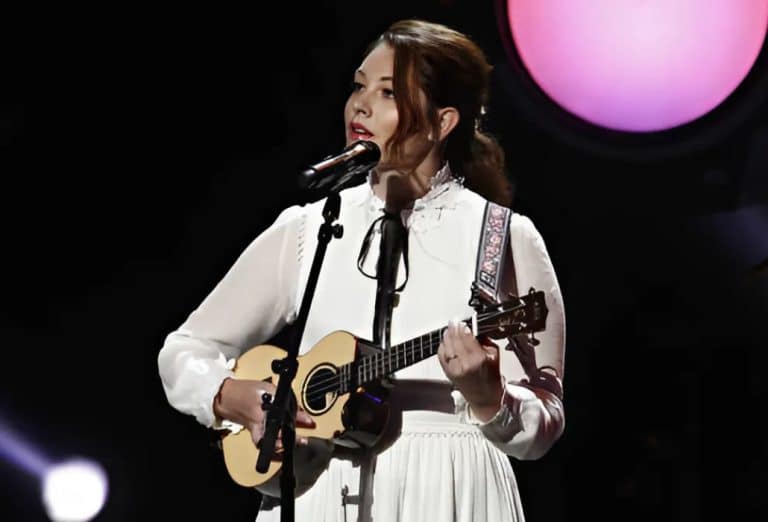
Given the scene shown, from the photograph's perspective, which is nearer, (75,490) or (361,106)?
(361,106)

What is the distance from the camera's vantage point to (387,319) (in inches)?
104

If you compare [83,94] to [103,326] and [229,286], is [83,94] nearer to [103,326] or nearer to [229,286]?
[103,326]

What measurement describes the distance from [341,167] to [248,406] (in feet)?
2.02

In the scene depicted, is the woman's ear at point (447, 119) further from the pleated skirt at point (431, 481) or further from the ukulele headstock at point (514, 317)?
the pleated skirt at point (431, 481)

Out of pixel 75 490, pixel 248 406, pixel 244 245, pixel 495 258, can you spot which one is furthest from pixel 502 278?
pixel 75 490

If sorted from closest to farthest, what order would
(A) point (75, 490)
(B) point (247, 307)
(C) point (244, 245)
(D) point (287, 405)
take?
(D) point (287, 405) < (B) point (247, 307) < (C) point (244, 245) < (A) point (75, 490)

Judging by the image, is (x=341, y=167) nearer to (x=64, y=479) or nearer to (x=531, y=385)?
(x=531, y=385)

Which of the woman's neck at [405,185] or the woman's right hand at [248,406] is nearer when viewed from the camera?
the woman's right hand at [248,406]

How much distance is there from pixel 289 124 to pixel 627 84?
118 cm

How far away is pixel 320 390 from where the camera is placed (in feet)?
8.59

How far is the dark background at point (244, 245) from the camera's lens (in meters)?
3.71

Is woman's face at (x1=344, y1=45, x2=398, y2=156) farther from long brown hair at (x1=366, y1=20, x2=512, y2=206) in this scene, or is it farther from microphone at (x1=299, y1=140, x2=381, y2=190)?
microphone at (x1=299, y1=140, x2=381, y2=190)

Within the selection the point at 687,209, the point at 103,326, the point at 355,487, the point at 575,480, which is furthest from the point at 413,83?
the point at 103,326

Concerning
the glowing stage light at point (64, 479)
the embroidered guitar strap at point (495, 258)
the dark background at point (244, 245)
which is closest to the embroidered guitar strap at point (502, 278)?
the embroidered guitar strap at point (495, 258)
